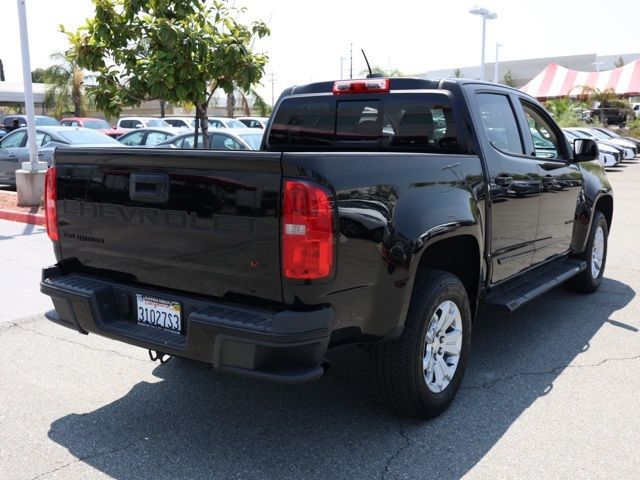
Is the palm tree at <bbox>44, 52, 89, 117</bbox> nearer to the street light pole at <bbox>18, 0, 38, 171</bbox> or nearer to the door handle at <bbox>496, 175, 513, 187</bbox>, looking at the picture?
the street light pole at <bbox>18, 0, 38, 171</bbox>

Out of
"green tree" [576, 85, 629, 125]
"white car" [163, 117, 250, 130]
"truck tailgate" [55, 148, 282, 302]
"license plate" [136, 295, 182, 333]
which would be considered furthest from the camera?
"green tree" [576, 85, 629, 125]

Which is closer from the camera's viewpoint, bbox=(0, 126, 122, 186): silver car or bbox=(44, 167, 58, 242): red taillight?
bbox=(44, 167, 58, 242): red taillight

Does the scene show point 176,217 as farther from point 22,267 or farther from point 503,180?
point 22,267

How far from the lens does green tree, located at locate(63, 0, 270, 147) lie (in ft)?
26.8

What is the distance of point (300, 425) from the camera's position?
3.70m

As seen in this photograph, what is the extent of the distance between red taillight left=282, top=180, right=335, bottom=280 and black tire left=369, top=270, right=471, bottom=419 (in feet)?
2.49

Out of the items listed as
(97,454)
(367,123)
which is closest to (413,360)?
(97,454)

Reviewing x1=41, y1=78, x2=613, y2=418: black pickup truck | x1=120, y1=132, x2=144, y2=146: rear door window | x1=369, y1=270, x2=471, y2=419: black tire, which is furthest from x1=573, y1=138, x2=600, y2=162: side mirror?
x1=120, y1=132, x2=144, y2=146: rear door window

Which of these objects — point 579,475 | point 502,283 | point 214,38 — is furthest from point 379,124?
point 214,38

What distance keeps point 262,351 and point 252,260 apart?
41 cm

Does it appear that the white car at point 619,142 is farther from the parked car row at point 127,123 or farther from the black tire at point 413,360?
the black tire at point 413,360

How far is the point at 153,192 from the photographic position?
330 centimetres

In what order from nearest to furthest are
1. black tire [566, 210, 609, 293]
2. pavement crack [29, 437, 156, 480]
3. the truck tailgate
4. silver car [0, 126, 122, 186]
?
the truck tailgate
pavement crack [29, 437, 156, 480]
black tire [566, 210, 609, 293]
silver car [0, 126, 122, 186]

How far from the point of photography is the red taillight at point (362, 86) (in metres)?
4.51
